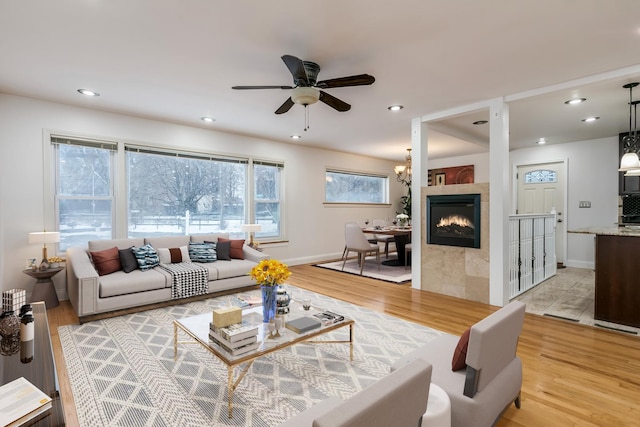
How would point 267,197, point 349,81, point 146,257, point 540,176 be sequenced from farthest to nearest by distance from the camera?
1. point 540,176
2. point 267,197
3. point 146,257
4. point 349,81

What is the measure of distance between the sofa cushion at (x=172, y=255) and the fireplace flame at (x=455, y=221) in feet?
12.1

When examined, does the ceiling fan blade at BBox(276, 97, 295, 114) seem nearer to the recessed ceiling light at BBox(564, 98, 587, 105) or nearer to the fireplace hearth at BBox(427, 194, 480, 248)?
the fireplace hearth at BBox(427, 194, 480, 248)

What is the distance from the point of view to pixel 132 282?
3.59 metres

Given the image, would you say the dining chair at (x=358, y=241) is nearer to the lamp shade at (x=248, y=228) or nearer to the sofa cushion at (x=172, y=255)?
the lamp shade at (x=248, y=228)

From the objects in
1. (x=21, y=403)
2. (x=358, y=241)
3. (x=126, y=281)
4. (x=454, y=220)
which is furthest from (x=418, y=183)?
(x=21, y=403)

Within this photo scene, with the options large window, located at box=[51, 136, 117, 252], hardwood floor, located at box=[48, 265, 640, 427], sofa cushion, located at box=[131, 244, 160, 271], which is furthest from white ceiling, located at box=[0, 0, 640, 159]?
hardwood floor, located at box=[48, 265, 640, 427]

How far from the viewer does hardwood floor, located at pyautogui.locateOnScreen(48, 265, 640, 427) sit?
1932 millimetres

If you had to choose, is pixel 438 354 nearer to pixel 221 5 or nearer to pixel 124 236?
pixel 221 5

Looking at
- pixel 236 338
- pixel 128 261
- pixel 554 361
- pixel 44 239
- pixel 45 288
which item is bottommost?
pixel 554 361

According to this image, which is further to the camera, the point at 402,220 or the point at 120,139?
the point at 402,220

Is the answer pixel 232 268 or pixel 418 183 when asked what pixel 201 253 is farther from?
pixel 418 183

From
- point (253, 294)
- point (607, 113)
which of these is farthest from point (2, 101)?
point (607, 113)

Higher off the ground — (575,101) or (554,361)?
(575,101)

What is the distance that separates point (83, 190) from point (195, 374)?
3.46 meters
